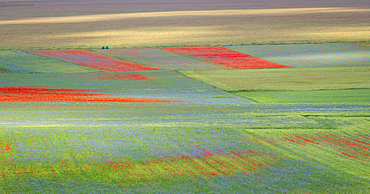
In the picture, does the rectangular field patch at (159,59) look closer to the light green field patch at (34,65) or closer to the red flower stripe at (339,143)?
the light green field patch at (34,65)

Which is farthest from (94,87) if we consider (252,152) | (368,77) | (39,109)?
(368,77)

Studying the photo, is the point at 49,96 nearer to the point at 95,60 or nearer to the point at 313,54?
the point at 95,60

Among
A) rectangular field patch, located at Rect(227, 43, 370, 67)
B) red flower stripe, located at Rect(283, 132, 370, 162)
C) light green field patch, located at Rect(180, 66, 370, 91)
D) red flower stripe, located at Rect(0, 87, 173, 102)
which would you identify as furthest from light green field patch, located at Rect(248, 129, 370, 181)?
rectangular field patch, located at Rect(227, 43, 370, 67)

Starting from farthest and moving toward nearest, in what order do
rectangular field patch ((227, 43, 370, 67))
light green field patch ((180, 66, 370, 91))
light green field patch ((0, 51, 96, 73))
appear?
rectangular field patch ((227, 43, 370, 67)), light green field patch ((0, 51, 96, 73)), light green field patch ((180, 66, 370, 91))

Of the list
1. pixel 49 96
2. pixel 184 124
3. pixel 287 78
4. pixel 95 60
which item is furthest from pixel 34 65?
pixel 184 124

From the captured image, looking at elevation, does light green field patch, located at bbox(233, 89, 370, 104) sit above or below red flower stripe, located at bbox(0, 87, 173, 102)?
above

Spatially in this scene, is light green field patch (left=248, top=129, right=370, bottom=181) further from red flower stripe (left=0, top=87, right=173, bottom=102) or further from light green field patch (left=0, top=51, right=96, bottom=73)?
light green field patch (left=0, top=51, right=96, bottom=73)
